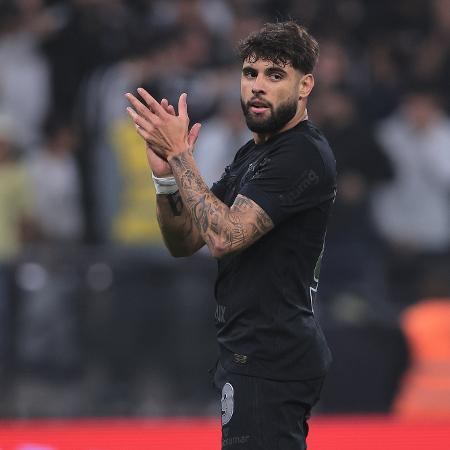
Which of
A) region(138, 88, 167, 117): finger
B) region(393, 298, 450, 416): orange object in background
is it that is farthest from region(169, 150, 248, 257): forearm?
region(393, 298, 450, 416): orange object in background

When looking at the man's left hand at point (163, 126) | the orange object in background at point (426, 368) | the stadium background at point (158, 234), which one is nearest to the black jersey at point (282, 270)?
the man's left hand at point (163, 126)

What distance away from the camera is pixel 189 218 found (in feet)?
13.1

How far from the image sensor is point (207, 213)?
11.7 feet

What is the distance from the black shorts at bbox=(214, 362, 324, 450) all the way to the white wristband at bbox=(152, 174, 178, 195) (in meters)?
0.66

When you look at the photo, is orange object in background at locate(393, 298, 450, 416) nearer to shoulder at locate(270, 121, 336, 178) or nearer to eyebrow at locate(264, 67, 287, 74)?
shoulder at locate(270, 121, 336, 178)

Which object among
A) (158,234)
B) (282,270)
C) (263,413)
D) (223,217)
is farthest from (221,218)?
(158,234)

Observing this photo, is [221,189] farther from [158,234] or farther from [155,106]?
[158,234]

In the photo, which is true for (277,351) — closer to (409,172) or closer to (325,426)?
(325,426)

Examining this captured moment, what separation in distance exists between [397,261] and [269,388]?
4670 mm

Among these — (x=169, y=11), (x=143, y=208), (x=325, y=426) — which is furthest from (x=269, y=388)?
(x=169, y=11)

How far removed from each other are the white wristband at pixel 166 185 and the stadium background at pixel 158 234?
7.99 feet

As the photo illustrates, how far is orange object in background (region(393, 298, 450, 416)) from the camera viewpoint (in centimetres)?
729

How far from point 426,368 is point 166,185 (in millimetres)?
3896

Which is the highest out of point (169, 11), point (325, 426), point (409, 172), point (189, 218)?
point (169, 11)
